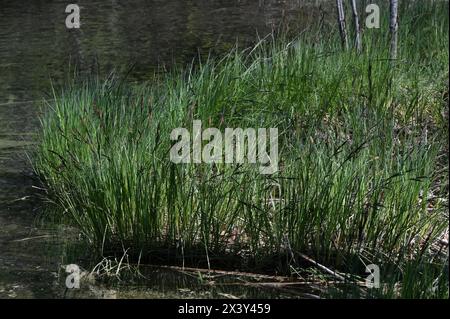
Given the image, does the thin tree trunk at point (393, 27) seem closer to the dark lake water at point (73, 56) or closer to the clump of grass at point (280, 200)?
the dark lake water at point (73, 56)

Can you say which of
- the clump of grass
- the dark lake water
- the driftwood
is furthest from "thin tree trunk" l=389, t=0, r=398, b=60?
the driftwood

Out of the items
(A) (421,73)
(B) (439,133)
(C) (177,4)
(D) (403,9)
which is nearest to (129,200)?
(B) (439,133)

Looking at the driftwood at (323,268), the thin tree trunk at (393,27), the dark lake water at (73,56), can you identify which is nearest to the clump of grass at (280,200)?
the driftwood at (323,268)

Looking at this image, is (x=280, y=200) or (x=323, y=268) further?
(x=280, y=200)

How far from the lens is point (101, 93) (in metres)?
5.93

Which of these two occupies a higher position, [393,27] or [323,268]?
[393,27]

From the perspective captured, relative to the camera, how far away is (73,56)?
10961 millimetres

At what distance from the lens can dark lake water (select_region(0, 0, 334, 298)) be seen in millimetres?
4336

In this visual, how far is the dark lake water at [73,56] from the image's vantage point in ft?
14.2

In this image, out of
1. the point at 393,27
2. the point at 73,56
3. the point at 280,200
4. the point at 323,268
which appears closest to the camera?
the point at 323,268

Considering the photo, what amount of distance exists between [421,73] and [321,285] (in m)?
2.70

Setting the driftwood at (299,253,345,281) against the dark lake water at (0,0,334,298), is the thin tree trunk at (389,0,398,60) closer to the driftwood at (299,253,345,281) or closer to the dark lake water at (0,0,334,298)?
the dark lake water at (0,0,334,298)

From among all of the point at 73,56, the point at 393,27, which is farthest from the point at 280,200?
the point at 73,56

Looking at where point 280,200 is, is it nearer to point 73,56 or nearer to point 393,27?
point 393,27
